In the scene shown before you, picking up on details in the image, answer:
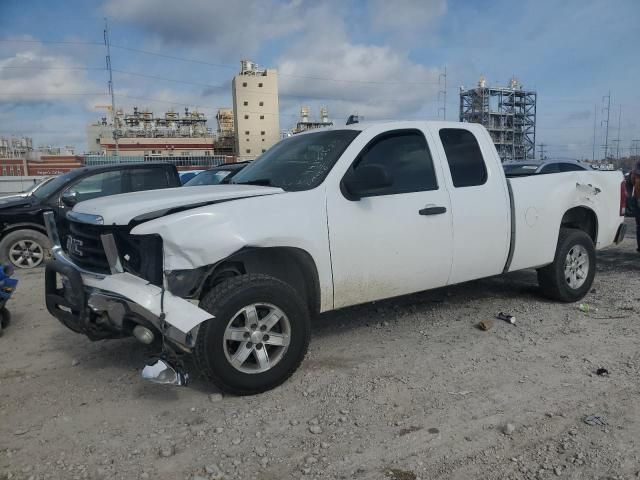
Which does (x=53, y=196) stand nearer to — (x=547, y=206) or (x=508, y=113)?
(x=547, y=206)

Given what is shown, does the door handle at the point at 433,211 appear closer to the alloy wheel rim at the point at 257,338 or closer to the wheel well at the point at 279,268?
the wheel well at the point at 279,268

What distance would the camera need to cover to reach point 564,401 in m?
3.40

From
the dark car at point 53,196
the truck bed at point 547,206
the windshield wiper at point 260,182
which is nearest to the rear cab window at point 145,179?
the dark car at point 53,196

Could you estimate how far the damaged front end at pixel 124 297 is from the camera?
3.15m

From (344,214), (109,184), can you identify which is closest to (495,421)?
(344,214)

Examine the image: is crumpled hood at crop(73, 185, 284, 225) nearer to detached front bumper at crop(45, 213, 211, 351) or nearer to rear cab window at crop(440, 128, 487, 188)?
detached front bumper at crop(45, 213, 211, 351)

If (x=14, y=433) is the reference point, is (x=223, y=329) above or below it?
above

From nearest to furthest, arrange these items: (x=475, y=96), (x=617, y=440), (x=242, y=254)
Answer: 1. (x=617, y=440)
2. (x=242, y=254)
3. (x=475, y=96)

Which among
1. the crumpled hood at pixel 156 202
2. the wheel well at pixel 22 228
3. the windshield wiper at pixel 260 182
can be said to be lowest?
the wheel well at pixel 22 228

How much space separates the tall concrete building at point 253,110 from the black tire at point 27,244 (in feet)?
249

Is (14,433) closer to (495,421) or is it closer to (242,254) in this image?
(242,254)

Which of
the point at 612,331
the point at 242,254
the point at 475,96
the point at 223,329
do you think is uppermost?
the point at 475,96

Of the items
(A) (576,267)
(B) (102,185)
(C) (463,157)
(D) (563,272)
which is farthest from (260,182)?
(B) (102,185)

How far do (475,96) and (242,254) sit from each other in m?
63.2
